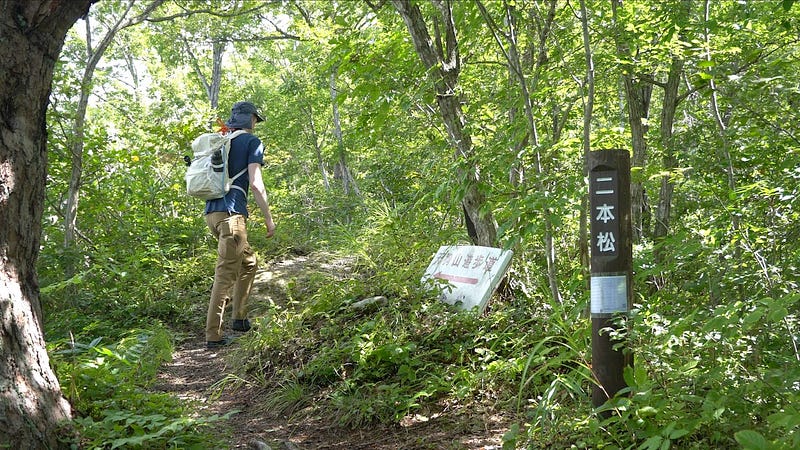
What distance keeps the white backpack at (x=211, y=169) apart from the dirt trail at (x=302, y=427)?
5.22 feet

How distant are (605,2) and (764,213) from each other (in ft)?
11.4

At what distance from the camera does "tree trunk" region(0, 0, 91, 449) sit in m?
2.75

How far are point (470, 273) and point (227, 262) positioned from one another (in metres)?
2.34

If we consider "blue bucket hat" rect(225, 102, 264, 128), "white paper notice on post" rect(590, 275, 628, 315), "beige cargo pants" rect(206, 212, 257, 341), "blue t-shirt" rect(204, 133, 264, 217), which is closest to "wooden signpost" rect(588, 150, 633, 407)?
"white paper notice on post" rect(590, 275, 628, 315)

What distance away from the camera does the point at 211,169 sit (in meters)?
5.77

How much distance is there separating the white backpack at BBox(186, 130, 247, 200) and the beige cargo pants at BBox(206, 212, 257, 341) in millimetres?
242

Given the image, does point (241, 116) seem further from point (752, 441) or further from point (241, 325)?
point (752, 441)

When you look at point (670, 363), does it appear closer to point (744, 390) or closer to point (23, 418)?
point (744, 390)

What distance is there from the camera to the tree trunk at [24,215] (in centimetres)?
275

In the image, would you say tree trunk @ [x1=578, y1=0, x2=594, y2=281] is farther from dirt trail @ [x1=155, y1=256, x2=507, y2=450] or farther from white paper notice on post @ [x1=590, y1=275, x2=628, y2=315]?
dirt trail @ [x1=155, y1=256, x2=507, y2=450]

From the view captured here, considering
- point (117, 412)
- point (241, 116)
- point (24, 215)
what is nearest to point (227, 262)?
point (241, 116)

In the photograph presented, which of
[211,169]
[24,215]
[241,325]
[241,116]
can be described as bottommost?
[241,325]

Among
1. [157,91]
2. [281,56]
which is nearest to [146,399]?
[281,56]

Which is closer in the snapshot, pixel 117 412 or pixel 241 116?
pixel 117 412
